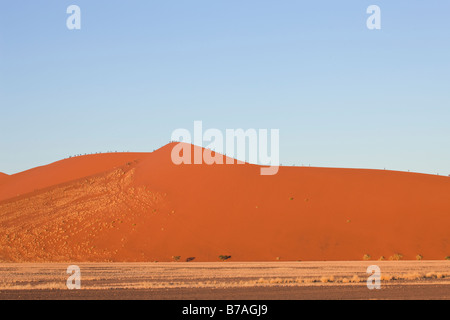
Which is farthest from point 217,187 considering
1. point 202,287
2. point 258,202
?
point 202,287

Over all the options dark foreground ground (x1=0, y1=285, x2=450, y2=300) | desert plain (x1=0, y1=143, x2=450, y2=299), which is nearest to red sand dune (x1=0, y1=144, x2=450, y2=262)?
desert plain (x1=0, y1=143, x2=450, y2=299)

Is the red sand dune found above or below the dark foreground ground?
above

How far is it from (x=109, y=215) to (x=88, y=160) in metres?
→ 30.0

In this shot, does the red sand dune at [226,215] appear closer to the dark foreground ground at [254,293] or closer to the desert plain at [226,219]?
the desert plain at [226,219]

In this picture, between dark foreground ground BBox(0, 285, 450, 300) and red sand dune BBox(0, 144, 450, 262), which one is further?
red sand dune BBox(0, 144, 450, 262)

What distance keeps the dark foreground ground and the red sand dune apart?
104ft

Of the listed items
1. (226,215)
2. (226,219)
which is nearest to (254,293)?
(226,219)

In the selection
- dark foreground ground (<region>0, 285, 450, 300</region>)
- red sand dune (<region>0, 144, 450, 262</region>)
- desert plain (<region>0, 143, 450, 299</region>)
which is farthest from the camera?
red sand dune (<region>0, 144, 450, 262</region>)

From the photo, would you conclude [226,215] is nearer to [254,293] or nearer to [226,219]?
[226,219]

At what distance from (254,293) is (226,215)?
1698 inches

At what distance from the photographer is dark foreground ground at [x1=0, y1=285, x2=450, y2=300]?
21.3m

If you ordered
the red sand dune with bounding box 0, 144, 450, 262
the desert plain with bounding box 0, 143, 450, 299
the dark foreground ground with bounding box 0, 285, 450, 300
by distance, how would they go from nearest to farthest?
the dark foreground ground with bounding box 0, 285, 450, 300, the desert plain with bounding box 0, 143, 450, 299, the red sand dune with bounding box 0, 144, 450, 262

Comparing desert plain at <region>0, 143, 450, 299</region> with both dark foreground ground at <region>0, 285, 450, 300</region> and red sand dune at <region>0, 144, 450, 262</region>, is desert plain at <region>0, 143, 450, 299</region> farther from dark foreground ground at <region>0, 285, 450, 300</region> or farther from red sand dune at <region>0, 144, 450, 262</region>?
dark foreground ground at <region>0, 285, 450, 300</region>

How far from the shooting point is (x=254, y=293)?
75.1 feet
